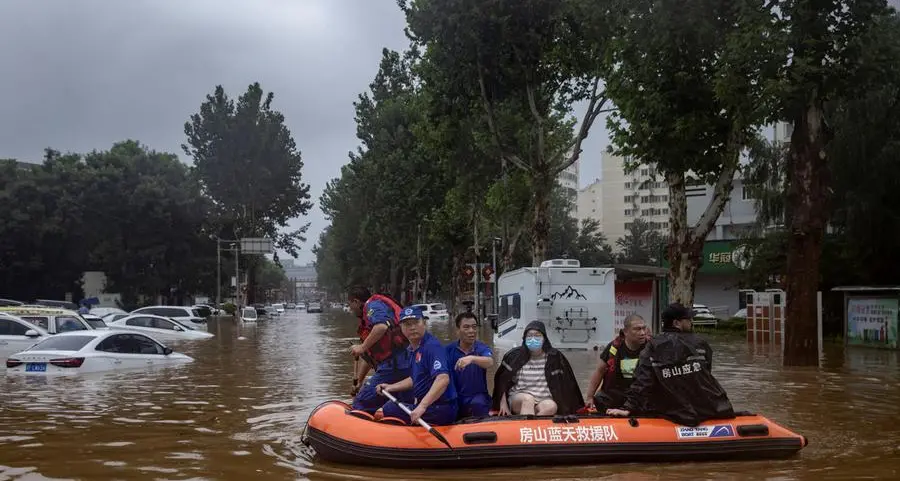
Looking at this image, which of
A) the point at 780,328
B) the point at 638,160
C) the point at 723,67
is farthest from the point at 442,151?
the point at 723,67

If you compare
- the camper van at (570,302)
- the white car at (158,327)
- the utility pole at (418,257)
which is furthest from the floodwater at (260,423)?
the utility pole at (418,257)

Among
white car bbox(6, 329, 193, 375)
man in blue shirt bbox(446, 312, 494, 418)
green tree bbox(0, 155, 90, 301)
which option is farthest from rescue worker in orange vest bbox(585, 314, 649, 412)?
green tree bbox(0, 155, 90, 301)

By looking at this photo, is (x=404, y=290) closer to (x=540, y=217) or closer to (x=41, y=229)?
(x=41, y=229)

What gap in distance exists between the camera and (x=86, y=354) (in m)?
17.1

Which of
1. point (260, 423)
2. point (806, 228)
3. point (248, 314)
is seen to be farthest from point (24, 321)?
point (248, 314)

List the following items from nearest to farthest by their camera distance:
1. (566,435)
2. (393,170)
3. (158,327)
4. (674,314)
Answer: (566,435)
(674,314)
(158,327)
(393,170)

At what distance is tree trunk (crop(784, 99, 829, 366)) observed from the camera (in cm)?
1884

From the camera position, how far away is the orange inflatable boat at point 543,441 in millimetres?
8422

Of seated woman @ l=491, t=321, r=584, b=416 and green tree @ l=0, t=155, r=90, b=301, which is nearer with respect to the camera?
seated woman @ l=491, t=321, r=584, b=416

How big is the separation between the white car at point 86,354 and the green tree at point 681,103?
11.3 metres

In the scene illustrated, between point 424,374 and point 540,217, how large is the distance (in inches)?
881

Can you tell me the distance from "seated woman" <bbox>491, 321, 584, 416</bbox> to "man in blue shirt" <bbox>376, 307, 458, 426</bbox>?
78 centimetres

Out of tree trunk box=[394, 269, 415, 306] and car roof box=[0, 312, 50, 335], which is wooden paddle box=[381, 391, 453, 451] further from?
tree trunk box=[394, 269, 415, 306]

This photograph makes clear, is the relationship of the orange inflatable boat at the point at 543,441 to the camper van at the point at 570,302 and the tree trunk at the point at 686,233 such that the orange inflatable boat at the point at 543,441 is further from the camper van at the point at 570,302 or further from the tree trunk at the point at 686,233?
the camper van at the point at 570,302
